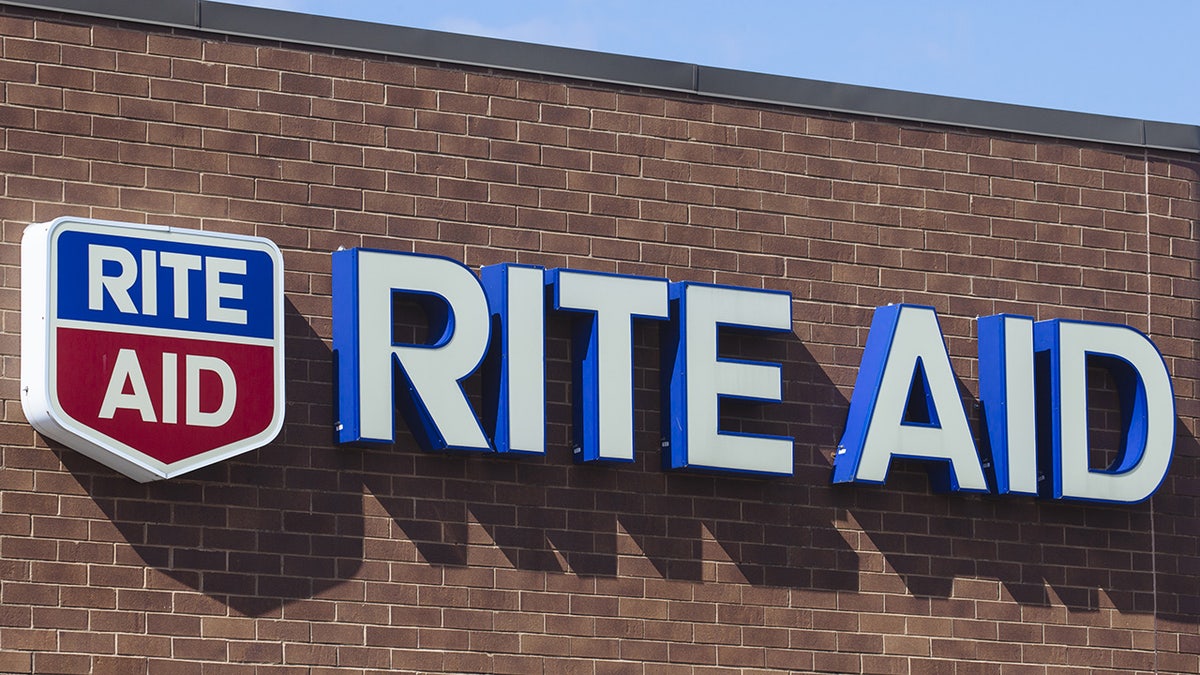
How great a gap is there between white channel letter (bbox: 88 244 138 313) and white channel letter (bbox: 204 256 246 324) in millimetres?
443

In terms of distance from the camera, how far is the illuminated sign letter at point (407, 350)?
13.8m

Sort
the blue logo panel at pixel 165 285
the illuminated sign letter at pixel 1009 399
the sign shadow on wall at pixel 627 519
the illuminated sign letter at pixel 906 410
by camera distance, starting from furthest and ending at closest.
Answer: the illuminated sign letter at pixel 1009 399
the illuminated sign letter at pixel 906 410
the sign shadow on wall at pixel 627 519
the blue logo panel at pixel 165 285

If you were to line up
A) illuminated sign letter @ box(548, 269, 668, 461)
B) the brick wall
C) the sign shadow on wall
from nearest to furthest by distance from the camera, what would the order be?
1. the brick wall
2. the sign shadow on wall
3. illuminated sign letter @ box(548, 269, 668, 461)

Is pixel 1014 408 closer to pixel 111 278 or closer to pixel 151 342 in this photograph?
pixel 151 342

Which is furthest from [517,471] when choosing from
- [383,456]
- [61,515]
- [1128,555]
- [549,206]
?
[1128,555]

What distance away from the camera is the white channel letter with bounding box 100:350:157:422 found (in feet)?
42.9

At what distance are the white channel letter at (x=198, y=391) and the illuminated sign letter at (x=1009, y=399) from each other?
5.48 metres

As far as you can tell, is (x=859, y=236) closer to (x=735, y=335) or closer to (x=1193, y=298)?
(x=735, y=335)

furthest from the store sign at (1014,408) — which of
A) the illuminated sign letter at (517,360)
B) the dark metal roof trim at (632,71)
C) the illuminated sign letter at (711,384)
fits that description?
the illuminated sign letter at (517,360)

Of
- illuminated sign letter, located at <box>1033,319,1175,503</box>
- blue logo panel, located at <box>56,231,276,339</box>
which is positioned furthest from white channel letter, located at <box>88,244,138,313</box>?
illuminated sign letter, located at <box>1033,319,1175,503</box>

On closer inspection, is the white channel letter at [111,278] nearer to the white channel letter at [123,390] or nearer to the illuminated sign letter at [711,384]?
the white channel letter at [123,390]

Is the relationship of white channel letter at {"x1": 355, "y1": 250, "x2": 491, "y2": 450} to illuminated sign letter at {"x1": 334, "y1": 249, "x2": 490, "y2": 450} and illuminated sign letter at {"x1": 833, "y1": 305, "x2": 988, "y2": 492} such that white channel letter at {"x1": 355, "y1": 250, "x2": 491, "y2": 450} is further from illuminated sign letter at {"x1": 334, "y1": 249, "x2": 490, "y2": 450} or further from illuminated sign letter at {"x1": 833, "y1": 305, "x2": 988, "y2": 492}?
illuminated sign letter at {"x1": 833, "y1": 305, "x2": 988, "y2": 492}

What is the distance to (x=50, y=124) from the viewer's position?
44.5ft

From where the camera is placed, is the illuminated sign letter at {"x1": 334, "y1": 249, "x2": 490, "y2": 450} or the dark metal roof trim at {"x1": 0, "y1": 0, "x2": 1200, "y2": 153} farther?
the dark metal roof trim at {"x1": 0, "y1": 0, "x2": 1200, "y2": 153}
